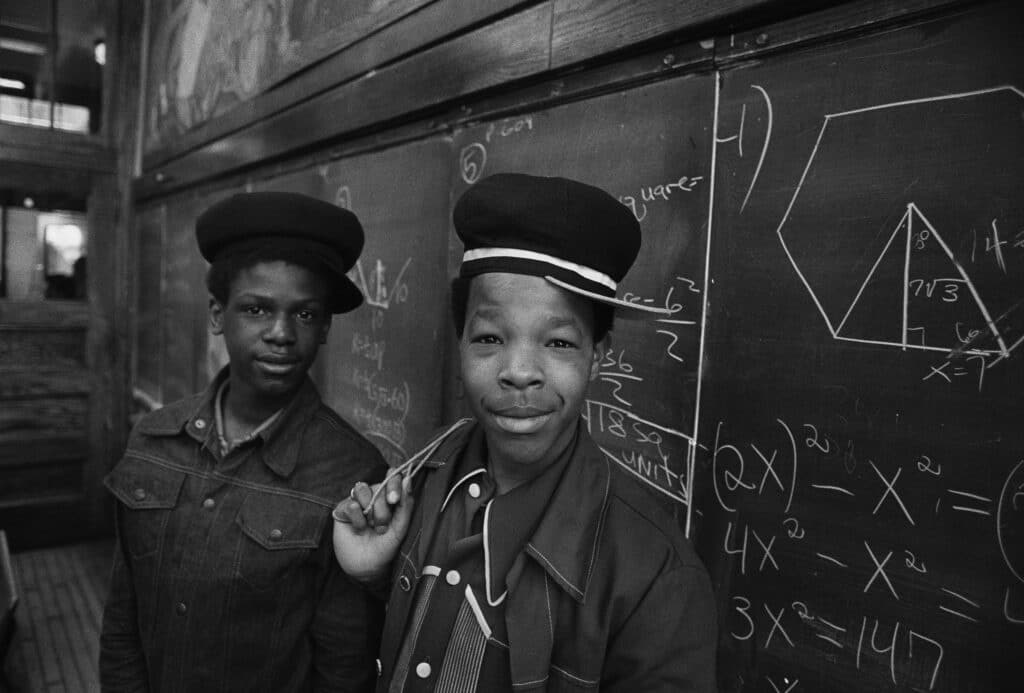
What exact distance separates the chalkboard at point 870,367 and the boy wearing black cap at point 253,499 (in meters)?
0.87

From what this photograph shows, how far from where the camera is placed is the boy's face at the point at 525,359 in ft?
3.46

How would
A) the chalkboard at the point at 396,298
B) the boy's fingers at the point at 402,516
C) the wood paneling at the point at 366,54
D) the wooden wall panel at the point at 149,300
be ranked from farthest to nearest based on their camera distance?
the wooden wall panel at the point at 149,300, the chalkboard at the point at 396,298, the wood paneling at the point at 366,54, the boy's fingers at the point at 402,516

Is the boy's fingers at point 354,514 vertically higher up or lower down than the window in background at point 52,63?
lower down

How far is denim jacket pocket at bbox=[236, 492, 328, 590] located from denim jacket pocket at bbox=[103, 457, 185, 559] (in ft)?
0.69

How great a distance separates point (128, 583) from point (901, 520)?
1740mm

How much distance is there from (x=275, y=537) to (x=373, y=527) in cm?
41

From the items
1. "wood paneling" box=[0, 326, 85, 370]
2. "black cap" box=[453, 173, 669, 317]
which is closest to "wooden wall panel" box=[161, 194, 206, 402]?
"wood paneling" box=[0, 326, 85, 370]

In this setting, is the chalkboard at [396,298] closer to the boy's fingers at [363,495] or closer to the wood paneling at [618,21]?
the wood paneling at [618,21]

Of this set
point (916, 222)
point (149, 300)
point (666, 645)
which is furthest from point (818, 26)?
point (149, 300)

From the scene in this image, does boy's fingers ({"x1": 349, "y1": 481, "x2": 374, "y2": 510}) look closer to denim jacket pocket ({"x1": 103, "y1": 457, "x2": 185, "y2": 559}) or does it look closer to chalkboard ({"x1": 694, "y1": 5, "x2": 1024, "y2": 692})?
denim jacket pocket ({"x1": 103, "y1": 457, "x2": 185, "y2": 559})

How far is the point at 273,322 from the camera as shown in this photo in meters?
1.64

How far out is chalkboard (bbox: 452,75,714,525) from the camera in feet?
5.56

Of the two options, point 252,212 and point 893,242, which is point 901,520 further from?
point 252,212

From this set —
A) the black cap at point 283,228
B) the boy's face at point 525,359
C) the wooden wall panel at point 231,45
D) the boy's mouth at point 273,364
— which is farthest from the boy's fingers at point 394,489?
the wooden wall panel at point 231,45
